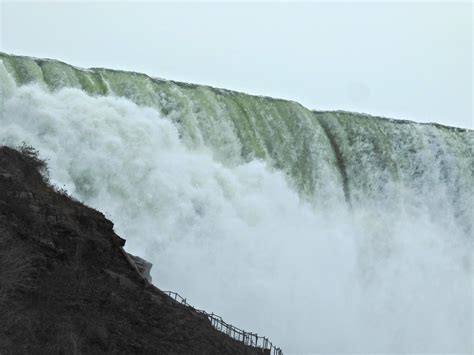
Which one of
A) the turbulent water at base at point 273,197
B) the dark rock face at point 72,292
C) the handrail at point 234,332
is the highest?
the turbulent water at base at point 273,197

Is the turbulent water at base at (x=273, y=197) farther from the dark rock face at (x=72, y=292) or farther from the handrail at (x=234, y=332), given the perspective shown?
the dark rock face at (x=72, y=292)

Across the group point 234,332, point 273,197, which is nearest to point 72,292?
point 234,332

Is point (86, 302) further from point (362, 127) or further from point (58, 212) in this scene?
point (362, 127)

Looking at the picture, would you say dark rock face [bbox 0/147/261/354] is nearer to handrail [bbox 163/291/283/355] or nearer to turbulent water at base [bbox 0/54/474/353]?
handrail [bbox 163/291/283/355]

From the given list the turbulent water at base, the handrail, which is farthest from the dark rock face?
the turbulent water at base

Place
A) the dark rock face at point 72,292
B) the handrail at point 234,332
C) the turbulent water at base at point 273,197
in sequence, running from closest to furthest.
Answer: the dark rock face at point 72,292, the handrail at point 234,332, the turbulent water at base at point 273,197

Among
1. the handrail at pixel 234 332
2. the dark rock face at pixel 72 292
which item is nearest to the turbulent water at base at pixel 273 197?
the handrail at pixel 234 332

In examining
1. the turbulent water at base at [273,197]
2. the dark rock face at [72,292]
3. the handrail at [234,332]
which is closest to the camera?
the dark rock face at [72,292]

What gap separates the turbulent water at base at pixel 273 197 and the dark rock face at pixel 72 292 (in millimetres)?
10621

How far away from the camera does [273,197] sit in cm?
4444

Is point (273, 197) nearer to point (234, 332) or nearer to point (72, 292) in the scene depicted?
point (234, 332)

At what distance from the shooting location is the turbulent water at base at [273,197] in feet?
124

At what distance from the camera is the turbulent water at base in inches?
1492

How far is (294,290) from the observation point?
4088 cm
